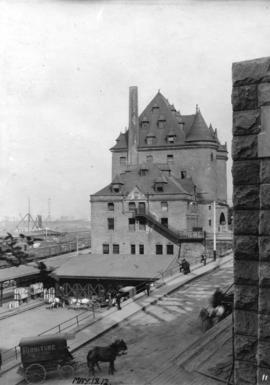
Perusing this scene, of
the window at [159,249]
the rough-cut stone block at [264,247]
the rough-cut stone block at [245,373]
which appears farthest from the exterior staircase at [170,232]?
the rough-cut stone block at [264,247]

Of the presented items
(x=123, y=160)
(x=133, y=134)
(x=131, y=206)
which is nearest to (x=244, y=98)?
(x=131, y=206)

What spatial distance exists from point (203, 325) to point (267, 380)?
854cm

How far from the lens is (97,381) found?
10.4 meters

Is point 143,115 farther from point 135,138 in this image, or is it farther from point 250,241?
point 250,241

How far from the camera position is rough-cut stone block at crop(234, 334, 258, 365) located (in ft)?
22.6

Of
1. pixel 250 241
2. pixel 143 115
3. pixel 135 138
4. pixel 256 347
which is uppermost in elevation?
pixel 143 115

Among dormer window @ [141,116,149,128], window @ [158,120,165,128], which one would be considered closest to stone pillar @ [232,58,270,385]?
window @ [158,120,165,128]

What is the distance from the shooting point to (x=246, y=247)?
22.4 ft

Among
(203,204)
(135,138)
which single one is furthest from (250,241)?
(135,138)

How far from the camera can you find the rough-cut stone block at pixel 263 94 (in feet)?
21.7

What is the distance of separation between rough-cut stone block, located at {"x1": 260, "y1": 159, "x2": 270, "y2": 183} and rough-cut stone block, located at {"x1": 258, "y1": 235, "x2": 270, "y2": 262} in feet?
3.00

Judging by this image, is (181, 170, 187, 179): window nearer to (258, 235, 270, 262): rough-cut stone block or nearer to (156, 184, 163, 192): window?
(156, 184, 163, 192): window

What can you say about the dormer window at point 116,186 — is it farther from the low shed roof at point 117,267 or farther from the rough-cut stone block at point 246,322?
the rough-cut stone block at point 246,322

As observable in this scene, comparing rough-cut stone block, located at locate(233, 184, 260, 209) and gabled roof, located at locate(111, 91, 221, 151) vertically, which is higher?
gabled roof, located at locate(111, 91, 221, 151)
